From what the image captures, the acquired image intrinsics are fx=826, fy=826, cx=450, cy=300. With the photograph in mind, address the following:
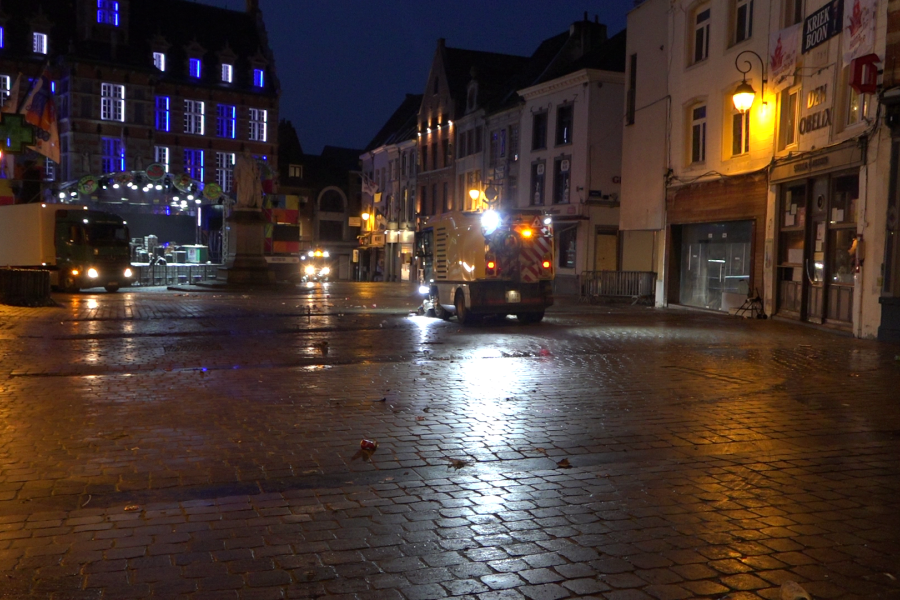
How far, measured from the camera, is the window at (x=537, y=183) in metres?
40.7

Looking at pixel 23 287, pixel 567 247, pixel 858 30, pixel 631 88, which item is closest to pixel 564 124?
pixel 567 247

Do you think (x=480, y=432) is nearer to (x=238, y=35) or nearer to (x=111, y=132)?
(x=111, y=132)

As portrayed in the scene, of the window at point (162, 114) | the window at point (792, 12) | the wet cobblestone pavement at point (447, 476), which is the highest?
the window at point (162, 114)

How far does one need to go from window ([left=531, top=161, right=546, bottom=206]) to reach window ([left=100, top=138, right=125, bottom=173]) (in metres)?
30.1

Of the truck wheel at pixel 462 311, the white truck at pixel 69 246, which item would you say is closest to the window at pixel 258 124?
the white truck at pixel 69 246

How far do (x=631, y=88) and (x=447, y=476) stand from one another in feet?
83.5

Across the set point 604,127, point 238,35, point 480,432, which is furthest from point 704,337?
point 238,35

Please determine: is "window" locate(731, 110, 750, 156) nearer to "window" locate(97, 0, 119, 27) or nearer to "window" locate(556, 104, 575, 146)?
"window" locate(556, 104, 575, 146)

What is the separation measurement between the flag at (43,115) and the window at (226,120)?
3743 centimetres

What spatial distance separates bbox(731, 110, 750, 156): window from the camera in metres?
21.7

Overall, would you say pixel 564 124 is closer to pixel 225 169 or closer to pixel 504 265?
pixel 504 265

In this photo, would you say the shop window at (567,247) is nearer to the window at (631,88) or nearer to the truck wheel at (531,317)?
the window at (631,88)

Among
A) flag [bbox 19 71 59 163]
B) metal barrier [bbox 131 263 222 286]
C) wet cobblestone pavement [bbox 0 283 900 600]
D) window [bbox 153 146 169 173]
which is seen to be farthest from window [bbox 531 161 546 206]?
window [bbox 153 146 169 173]

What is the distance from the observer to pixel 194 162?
2409 inches
